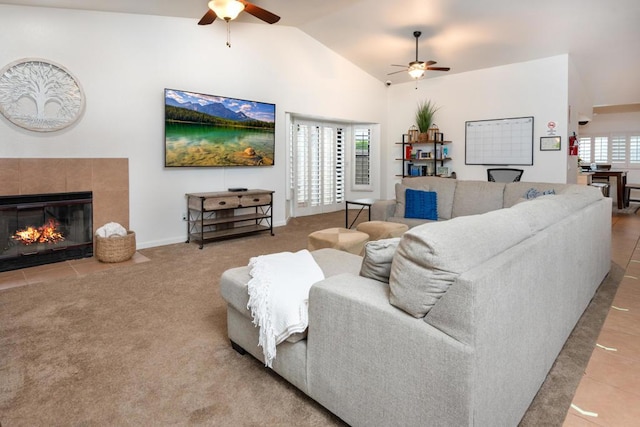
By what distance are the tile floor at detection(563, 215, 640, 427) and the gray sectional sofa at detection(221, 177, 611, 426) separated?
0.67ft

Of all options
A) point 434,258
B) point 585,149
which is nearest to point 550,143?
point 585,149

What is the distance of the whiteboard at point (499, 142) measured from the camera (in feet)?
23.0

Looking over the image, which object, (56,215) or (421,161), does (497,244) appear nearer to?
(56,215)

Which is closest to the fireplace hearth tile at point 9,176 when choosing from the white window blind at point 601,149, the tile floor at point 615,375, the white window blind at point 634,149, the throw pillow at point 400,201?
the throw pillow at point 400,201

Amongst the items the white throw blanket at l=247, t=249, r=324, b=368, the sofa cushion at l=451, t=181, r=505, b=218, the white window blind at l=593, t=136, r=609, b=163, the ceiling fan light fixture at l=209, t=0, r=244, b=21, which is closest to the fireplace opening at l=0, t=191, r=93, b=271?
the ceiling fan light fixture at l=209, t=0, r=244, b=21

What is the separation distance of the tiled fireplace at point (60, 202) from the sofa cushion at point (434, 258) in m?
4.15

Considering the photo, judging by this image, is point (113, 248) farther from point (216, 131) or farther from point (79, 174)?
point (216, 131)

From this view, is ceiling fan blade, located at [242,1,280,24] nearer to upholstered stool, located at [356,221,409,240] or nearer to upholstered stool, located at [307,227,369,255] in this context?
upholstered stool, located at [307,227,369,255]

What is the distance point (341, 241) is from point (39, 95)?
3479 mm

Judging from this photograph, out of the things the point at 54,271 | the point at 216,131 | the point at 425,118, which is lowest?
the point at 54,271

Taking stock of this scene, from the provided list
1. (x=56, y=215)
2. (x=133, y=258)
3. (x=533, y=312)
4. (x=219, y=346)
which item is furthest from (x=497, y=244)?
(x=56, y=215)

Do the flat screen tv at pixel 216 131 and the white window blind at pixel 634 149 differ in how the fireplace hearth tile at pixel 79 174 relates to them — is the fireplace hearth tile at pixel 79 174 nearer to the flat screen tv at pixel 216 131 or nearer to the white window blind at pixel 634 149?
the flat screen tv at pixel 216 131

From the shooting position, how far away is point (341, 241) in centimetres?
379

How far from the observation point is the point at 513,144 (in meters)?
7.16
